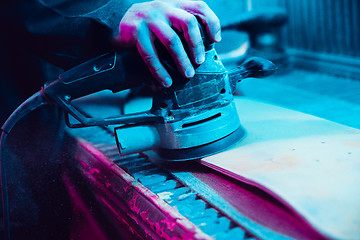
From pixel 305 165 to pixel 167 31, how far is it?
1.37 ft

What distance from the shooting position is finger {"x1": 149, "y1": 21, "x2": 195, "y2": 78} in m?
0.82

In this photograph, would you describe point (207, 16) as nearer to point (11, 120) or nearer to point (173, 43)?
point (173, 43)

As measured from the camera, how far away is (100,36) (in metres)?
0.97

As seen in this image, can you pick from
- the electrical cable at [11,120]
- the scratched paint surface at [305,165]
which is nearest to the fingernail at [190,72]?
the scratched paint surface at [305,165]

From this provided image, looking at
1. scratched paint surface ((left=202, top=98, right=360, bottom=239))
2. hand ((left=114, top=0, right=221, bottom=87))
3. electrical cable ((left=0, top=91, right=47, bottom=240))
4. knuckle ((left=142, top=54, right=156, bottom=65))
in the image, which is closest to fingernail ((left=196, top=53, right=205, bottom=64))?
A: hand ((left=114, top=0, right=221, bottom=87))

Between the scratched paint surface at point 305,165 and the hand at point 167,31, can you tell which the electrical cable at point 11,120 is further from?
the scratched paint surface at point 305,165

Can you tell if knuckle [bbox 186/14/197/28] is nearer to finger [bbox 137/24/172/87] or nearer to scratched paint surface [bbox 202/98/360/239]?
finger [bbox 137/24/172/87]

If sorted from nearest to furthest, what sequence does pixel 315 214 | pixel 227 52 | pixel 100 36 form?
pixel 315 214, pixel 100 36, pixel 227 52

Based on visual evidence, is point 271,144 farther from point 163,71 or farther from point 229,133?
point 163,71

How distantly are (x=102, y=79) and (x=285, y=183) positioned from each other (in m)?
0.50

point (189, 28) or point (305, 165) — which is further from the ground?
point (189, 28)

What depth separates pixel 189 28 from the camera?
0.83 meters

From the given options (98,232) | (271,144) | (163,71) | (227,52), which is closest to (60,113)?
(98,232)

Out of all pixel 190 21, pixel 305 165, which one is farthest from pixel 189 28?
pixel 305 165
